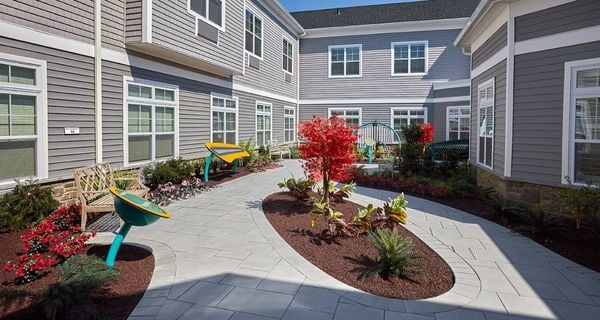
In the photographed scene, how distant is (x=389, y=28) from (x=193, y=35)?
12.3m

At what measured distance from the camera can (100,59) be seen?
23.6 feet

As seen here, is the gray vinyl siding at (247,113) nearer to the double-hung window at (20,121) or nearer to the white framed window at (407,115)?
the white framed window at (407,115)

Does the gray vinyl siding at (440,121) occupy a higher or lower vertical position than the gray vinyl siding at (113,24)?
lower

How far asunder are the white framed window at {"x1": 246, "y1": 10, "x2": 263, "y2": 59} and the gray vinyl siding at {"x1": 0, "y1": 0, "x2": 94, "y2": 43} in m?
7.22

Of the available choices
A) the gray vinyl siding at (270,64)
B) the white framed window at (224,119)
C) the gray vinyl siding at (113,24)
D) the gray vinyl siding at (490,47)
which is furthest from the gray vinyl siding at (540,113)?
the gray vinyl siding at (270,64)

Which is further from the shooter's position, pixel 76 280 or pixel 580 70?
A: pixel 580 70

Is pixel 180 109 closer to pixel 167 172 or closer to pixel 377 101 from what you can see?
pixel 167 172

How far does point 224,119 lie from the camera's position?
12492mm

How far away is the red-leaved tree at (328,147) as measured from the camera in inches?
242

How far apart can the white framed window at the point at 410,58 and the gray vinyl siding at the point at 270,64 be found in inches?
217

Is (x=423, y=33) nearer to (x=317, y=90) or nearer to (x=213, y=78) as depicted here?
(x=317, y=90)

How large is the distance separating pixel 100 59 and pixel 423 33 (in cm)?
1572

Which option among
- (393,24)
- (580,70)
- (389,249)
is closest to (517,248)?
(389,249)

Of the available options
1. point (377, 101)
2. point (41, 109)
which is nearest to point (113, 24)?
point (41, 109)
